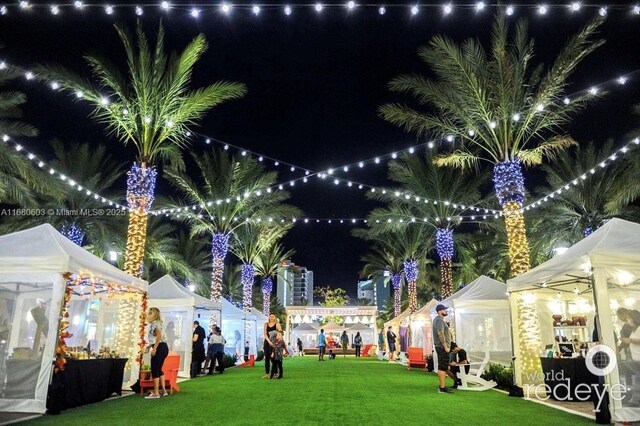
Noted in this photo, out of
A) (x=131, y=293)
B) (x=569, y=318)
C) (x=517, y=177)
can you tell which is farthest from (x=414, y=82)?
(x=131, y=293)

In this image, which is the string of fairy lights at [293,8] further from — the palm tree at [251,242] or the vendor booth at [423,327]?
the palm tree at [251,242]

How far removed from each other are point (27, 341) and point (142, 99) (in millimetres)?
8044

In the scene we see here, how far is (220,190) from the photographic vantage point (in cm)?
2116

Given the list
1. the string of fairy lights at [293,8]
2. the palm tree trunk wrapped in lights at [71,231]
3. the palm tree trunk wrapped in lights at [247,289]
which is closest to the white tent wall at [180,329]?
the palm tree trunk wrapped in lights at [71,231]

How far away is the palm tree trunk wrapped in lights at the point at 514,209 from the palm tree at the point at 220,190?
11.3 meters

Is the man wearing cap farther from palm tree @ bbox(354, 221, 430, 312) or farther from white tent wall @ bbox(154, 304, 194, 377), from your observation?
palm tree @ bbox(354, 221, 430, 312)

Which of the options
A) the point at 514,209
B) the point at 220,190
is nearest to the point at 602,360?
the point at 514,209

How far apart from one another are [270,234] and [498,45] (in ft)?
63.0

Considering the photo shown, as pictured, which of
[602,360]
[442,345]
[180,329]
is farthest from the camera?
[180,329]

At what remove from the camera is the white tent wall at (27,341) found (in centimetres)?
722

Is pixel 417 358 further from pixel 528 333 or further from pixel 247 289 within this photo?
pixel 247 289

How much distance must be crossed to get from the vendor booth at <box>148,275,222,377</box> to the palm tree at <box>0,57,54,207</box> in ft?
14.4

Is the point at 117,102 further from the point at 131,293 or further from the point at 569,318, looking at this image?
the point at 569,318

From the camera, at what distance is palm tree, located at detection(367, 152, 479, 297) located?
20.8 meters
